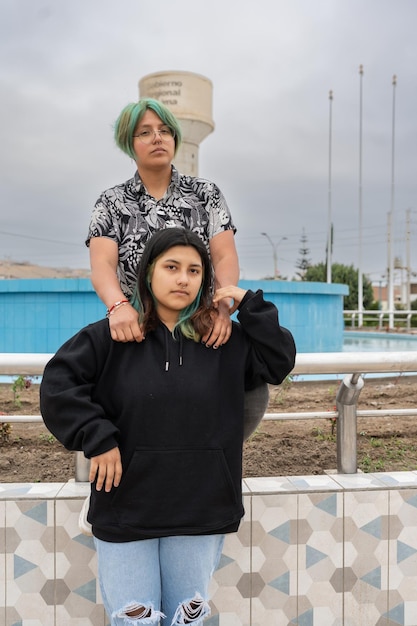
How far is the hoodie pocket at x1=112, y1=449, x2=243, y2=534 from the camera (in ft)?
4.95

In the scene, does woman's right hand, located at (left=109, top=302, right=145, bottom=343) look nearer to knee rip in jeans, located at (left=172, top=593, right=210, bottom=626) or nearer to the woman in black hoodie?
the woman in black hoodie

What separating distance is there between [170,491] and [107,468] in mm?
184

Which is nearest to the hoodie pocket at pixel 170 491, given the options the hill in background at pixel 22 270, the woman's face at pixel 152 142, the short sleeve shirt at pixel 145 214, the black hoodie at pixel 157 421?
the black hoodie at pixel 157 421

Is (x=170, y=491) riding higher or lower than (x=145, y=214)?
lower

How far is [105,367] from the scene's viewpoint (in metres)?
1.55

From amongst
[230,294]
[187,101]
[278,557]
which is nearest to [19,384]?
[278,557]

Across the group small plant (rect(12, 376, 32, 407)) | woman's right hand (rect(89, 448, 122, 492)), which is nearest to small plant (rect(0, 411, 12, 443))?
small plant (rect(12, 376, 32, 407))

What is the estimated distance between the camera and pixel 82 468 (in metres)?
2.15

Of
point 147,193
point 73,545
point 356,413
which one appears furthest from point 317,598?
point 147,193

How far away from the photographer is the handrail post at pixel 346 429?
2.33 m

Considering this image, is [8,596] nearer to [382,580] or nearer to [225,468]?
[225,468]

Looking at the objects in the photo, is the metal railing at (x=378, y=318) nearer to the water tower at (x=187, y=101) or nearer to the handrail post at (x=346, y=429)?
the water tower at (x=187, y=101)

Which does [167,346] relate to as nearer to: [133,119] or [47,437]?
[133,119]

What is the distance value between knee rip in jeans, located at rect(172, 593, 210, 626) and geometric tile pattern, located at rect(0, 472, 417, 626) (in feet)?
1.77
